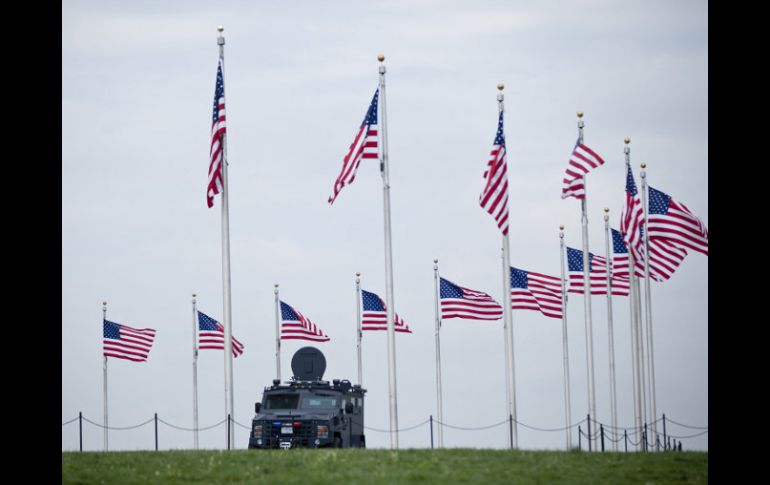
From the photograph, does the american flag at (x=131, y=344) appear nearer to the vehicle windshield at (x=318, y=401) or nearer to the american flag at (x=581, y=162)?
the vehicle windshield at (x=318, y=401)

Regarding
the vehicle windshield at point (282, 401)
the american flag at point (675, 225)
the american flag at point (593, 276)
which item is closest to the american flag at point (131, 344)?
the vehicle windshield at point (282, 401)

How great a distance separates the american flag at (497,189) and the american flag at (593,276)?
10.7 metres

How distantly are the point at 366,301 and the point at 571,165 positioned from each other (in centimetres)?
1071

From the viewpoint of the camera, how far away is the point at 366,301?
46906 millimetres

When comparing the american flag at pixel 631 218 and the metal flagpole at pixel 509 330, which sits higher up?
the american flag at pixel 631 218

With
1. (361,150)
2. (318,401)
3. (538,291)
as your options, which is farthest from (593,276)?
(361,150)

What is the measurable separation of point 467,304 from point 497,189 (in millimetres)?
8383

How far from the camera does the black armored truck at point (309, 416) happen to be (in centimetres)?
3791

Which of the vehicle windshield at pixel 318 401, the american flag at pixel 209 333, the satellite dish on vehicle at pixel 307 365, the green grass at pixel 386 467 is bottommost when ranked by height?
the green grass at pixel 386 467

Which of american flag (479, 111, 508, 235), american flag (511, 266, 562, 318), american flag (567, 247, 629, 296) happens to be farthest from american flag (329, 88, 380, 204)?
american flag (567, 247, 629, 296)

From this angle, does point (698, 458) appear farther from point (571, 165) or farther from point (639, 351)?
point (639, 351)

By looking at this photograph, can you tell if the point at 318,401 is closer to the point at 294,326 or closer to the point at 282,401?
the point at 282,401

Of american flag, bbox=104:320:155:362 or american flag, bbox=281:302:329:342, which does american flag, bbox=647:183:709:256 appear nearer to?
american flag, bbox=281:302:329:342
